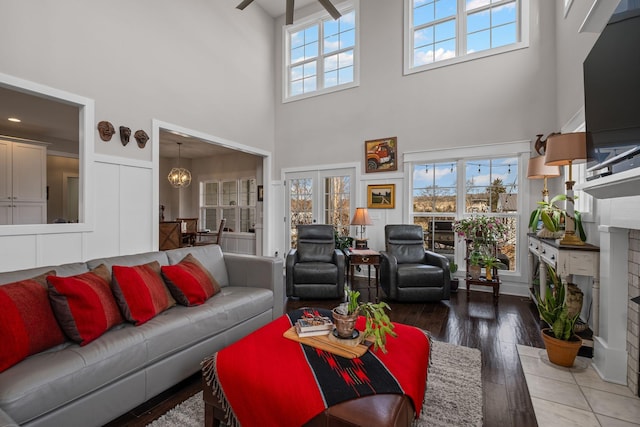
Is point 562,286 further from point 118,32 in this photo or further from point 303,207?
point 118,32

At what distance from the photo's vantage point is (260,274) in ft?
9.45

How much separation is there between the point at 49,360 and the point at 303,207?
4695 mm

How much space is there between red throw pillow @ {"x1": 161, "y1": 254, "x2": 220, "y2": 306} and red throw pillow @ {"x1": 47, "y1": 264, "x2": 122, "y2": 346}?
49 cm

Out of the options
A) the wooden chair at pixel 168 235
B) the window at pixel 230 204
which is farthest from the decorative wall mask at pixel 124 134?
the window at pixel 230 204

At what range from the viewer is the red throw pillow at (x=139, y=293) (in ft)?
6.30

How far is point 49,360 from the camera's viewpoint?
143 centimetres

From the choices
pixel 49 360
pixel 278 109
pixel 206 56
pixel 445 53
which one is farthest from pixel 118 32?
pixel 445 53

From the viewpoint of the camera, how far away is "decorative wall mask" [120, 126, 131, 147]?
3545 mm

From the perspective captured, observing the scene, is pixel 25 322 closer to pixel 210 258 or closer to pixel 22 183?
pixel 210 258

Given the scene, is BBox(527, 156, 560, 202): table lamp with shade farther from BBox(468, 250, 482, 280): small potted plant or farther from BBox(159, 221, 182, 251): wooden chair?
BBox(159, 221, 182, 251): wooden chair

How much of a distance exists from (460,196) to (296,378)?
13.4 ft

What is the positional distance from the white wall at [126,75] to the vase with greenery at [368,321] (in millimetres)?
3070

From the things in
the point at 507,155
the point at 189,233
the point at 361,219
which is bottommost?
the point at 189,233

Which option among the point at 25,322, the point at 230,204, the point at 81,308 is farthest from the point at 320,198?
the point at 25,322
